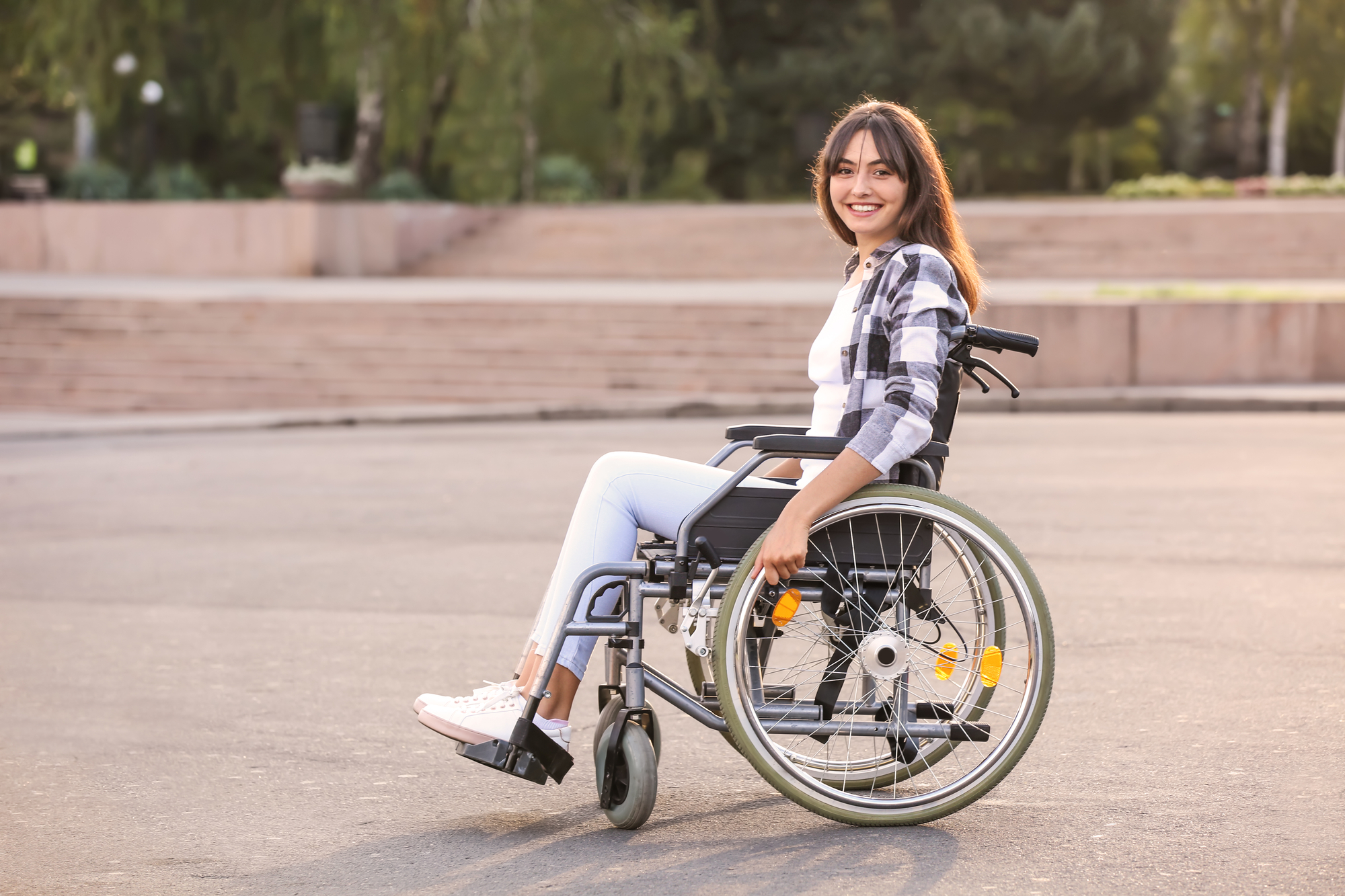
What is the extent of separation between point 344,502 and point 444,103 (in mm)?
29250

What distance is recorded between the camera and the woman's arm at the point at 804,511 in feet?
12.3

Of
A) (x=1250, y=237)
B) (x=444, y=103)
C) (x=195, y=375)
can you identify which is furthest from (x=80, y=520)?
(x=444, y=103)

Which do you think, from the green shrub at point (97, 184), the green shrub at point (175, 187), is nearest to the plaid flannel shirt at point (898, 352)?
the green shrub at point (175, 187)

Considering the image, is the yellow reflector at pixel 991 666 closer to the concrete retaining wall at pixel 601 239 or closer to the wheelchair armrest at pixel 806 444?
the wheelchair armrest at pixel 806 444

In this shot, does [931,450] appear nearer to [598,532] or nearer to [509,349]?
[598,532]

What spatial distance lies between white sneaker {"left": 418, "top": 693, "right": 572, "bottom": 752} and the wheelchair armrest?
2.65ft

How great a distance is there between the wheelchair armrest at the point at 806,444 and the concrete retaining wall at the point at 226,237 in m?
25.8

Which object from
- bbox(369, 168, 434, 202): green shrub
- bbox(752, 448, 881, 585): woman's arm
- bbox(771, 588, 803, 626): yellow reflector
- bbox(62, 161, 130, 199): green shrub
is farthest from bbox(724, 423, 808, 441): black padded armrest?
bbox(62, 161, 130, 199): green shrub

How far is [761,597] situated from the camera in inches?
153

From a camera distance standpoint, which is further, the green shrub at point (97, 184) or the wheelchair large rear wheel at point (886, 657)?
the green shrub at point (97, 184)

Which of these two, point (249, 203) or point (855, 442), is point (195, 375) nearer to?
point (249, 203)

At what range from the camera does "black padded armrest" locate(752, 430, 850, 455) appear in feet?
12.5

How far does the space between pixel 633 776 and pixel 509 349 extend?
601 inches

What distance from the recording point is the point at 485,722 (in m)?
3.98
